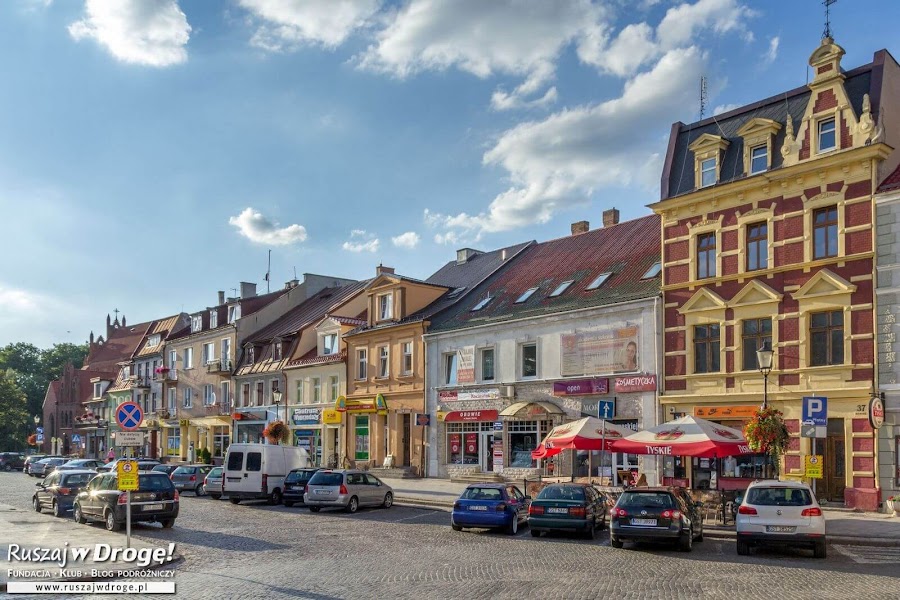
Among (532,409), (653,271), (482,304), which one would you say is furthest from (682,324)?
(482,304)

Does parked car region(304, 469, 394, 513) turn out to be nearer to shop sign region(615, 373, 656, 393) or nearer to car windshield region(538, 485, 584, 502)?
car windshield region(538, 485, 584, 502)

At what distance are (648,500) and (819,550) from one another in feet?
11.1

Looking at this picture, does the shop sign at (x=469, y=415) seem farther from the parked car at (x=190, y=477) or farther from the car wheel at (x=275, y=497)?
the parked car at (x=190, y=477)

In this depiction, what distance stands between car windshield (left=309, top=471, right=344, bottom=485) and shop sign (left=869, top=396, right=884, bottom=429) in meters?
15.7

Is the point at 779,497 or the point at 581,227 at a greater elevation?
the point at 581,227

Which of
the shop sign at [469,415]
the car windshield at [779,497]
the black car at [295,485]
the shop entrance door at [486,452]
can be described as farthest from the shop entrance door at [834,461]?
the black car at [295,485]

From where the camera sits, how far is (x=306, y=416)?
164ft

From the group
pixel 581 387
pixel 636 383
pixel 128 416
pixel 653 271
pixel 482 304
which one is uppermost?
pixel 653 271

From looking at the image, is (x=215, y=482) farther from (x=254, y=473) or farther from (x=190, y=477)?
→ (x=190, y=477)

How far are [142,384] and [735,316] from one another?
54.0 metres

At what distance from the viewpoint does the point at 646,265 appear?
34250 mm

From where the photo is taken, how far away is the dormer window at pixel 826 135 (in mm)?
27230

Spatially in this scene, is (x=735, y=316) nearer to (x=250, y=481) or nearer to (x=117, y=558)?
(x=250, y=481)

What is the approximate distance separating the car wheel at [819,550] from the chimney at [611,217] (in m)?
25.9
